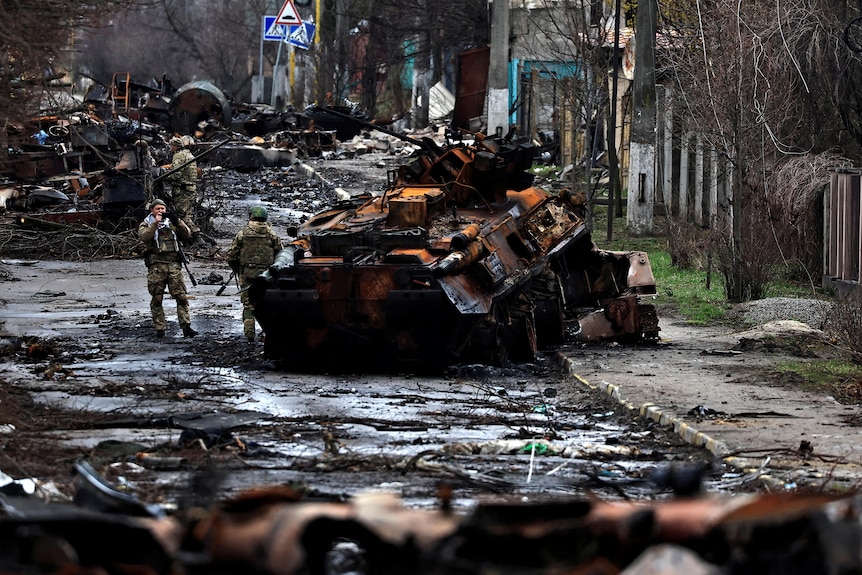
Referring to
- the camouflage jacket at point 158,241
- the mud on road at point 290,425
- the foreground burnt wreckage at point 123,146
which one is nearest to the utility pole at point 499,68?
the foreground burnt wreckage at point 123,146

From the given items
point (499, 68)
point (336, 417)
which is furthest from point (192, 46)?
point (336, 417)

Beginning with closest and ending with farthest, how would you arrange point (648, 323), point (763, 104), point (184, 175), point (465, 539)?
point (465, 539), point (648, 323), point (763, 104), point (184, 175)

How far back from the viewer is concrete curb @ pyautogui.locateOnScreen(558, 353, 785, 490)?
945cm

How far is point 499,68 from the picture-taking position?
29172mm

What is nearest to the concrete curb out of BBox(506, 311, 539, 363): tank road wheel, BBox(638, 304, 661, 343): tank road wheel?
BBox(506, 311, 539, 363): tank road wheel

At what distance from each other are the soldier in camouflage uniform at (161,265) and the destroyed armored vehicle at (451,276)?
1931 mm

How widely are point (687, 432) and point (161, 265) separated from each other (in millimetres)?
8750

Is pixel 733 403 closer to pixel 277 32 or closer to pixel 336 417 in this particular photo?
pixel 336 417

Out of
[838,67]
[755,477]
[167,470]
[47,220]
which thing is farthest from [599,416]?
[47,220]

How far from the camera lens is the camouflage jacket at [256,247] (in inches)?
672

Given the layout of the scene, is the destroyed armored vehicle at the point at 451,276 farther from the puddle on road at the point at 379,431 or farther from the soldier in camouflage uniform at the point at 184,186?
the soldier in camouflage uniform at the point at 184,186

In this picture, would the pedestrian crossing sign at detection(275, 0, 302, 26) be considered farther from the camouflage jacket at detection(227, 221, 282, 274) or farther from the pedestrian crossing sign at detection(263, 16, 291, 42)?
the camouflage jacket at detection(227, 221, 282, 274)

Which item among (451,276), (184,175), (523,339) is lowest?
(523,339)

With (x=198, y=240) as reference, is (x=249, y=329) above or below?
below
